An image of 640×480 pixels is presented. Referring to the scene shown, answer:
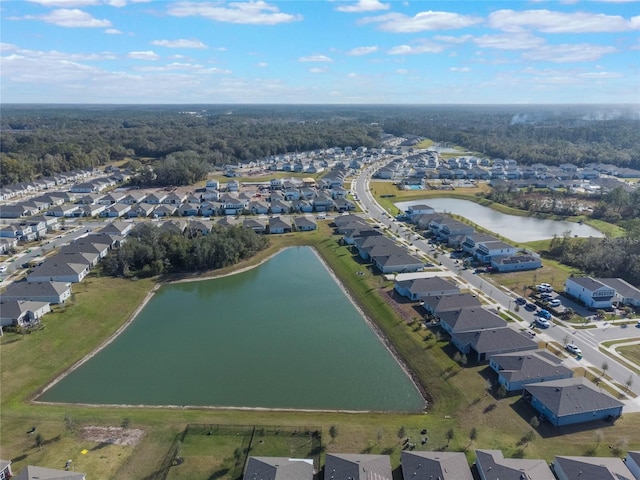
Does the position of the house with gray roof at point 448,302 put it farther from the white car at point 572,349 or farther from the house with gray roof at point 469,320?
the white car at point 572,349

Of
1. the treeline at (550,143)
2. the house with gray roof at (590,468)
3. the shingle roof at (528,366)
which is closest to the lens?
the house with gray roof at (590,468)

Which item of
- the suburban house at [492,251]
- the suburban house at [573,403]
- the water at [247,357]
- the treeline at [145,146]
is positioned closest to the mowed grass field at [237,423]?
the suburban house at [573,403]

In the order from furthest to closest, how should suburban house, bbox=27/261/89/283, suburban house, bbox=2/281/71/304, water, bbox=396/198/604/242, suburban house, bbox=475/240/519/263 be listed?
water, bbox=396/198/604/242 → suburban house, bbox=475/240/519/263 → suburban house, bbox=27/261/89/283 → suburban house, bbox=2/281/71/304

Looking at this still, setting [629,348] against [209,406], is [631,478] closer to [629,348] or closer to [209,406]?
[629,348]

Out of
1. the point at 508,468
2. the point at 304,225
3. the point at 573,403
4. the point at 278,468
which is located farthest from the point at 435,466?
the point at 304,225

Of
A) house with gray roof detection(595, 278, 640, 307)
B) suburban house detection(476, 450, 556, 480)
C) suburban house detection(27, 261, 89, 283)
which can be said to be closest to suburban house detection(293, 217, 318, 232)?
suburban house detection(27, 261, 89, 283)

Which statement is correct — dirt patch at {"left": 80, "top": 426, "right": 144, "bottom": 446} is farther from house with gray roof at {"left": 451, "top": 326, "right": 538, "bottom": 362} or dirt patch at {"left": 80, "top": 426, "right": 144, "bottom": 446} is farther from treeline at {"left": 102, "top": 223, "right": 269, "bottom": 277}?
treeline at {"left": 102, "top": 223, "right": 269, "bottom": 277}
